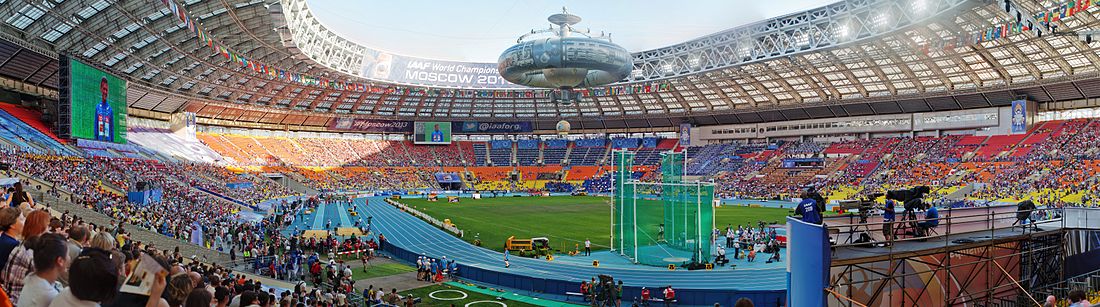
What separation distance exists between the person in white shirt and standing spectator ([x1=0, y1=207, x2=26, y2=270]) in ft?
4.76

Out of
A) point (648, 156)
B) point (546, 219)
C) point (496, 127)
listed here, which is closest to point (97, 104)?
point (546, 219)

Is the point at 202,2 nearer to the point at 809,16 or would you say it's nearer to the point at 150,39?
the point at 150,39

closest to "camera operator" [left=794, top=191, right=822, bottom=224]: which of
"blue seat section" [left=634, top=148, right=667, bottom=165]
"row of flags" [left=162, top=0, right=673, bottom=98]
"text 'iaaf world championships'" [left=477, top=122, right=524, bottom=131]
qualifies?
"row of flags" [left=162, top=0, right=673, bottom=98]

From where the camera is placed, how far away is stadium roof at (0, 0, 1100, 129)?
1309 inches

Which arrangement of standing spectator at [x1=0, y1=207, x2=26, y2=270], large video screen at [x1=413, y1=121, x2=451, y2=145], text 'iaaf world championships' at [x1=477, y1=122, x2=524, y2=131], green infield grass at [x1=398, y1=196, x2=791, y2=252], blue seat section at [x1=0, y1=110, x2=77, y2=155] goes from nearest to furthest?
standing spectator at [x1=0, y1=207, x2=26, y2=270] → green infield grass at [x1=398, y1=196, x2=791, y2=252] → blue seat section at [x1=0, y1=110, x2=77, y2=155] → large video screen at [x1=413, y1=121, x2=451, y2=145] → text 'iaaf world championships' at [x1=477, y1=122, x2=524, y2=131]

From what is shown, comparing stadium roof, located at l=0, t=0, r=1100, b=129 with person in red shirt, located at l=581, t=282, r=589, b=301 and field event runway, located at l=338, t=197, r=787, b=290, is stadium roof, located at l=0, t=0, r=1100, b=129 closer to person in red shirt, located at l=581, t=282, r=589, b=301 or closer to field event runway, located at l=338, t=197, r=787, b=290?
field event runway, located at l=338, t=197, r=787, b=290

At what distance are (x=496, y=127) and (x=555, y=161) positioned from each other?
9.86m

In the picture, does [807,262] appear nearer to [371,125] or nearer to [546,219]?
[546,219]

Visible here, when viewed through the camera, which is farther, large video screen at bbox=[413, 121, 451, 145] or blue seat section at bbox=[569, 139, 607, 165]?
blue seat section at bbox=[569, 139, 607, 165]

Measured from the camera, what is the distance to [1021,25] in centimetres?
2830

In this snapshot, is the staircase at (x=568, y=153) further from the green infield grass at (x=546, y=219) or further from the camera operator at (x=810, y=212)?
the camera operator at (x=810, y=212)

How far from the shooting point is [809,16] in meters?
39.3

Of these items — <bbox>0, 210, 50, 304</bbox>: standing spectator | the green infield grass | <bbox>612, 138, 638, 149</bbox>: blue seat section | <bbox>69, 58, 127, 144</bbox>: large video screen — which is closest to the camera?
<bbox>0, 210, 50, 304</bbox>: standing spectator

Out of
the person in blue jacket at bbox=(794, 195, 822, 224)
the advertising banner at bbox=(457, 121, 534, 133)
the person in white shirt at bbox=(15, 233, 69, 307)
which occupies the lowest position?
the person in blue jacket at bbox=(794, 195, 822, 224)
